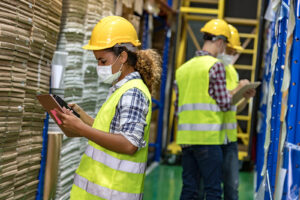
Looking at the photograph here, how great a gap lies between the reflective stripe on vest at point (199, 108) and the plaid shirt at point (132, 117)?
6.72 feet

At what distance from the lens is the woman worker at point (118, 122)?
9.01 ft

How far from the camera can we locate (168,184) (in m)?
8.41

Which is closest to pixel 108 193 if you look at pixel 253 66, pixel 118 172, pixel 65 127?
pixel 118 172

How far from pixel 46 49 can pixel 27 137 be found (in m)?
0.81

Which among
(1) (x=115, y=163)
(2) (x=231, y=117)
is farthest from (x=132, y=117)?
(2) (x=231, y=117)

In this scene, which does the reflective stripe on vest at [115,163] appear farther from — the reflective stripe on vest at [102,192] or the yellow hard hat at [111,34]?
the yellow hard hat at [111,34]

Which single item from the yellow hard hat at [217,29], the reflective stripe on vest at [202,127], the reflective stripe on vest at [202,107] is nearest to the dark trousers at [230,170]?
the reflective stripe on vest at [202,127]

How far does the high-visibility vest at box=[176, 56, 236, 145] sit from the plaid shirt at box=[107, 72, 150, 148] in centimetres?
204

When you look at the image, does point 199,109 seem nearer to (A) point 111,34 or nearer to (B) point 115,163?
(A) point 111,34

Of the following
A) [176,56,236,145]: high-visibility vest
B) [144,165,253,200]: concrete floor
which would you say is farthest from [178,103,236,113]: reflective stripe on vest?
[144,165,253,200]: concrete floor

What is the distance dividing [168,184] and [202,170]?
3.66 metres

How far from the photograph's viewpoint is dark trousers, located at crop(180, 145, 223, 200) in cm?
479

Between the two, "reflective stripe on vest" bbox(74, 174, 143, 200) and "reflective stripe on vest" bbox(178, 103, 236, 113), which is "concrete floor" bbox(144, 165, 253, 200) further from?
"reflective stripe on vest" bbox(74, 174, 143, 200)

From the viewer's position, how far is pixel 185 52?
10.9m
